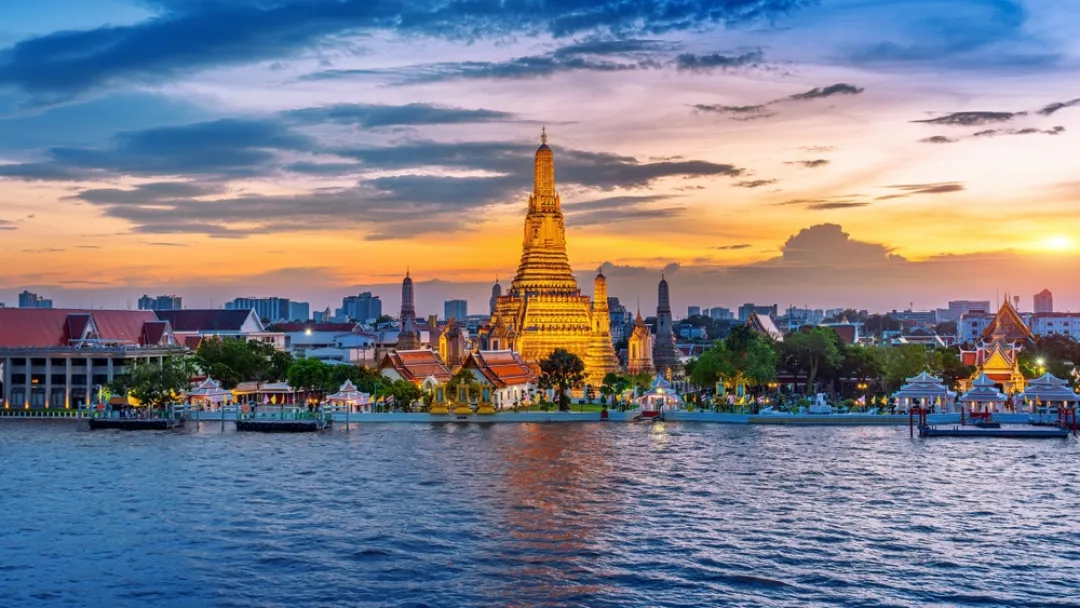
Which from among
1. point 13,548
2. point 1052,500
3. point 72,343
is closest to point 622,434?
point 1052,500

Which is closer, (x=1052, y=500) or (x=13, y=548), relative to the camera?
(x=13, y=548)

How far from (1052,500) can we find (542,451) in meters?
21.6

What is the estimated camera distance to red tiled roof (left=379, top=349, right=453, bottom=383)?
73812 millimetres

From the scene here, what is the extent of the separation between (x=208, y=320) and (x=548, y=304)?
33111 millimetres

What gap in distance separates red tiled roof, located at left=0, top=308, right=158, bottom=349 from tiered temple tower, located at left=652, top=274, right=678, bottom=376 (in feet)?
166

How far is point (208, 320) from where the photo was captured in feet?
334

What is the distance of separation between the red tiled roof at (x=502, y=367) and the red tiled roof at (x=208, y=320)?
3274cm

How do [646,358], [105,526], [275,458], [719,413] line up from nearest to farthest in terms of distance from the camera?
[105,526] < [275,458] < [719,413] < [646,358]

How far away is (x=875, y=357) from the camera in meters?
84.8

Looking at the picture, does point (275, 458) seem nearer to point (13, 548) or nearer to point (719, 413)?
point (13, 548)

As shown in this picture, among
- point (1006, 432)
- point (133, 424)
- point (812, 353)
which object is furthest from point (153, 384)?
point (812, 353)

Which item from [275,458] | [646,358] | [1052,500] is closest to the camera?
[1052,500]

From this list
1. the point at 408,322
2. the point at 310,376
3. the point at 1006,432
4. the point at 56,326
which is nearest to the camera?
the point at 1006,432

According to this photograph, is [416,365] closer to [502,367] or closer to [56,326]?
[502,367]
